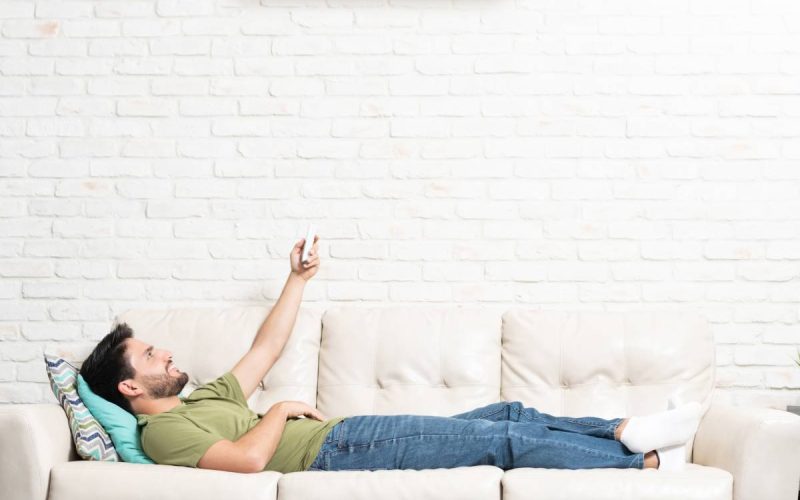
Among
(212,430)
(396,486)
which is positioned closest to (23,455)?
(212,430)

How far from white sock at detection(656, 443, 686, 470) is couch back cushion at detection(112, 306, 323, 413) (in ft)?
3.65

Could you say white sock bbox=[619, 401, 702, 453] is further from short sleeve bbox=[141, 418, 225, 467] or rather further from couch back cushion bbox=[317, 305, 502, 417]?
short sleeve bbox=[141, 418, 225, 467]

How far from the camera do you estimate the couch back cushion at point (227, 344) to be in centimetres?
273

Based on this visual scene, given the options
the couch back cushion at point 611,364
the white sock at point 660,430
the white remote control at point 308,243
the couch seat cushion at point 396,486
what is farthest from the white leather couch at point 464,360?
the couch seat cushion at point 396,486

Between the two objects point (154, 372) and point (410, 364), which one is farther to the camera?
point (410, 364)

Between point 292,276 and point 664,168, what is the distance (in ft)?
4.50

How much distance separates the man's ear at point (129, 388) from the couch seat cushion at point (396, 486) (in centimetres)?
55

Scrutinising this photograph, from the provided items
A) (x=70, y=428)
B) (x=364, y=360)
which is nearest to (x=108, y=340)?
(x=70, y=428)

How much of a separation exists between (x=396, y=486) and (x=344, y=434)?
0.93 feet

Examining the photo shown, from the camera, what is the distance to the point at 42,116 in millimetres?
3154

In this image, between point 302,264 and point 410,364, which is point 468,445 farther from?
point 302,264

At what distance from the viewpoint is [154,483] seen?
6.88 ft

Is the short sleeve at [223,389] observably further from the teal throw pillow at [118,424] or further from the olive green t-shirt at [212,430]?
→ the teal throw pillow at [118,424]

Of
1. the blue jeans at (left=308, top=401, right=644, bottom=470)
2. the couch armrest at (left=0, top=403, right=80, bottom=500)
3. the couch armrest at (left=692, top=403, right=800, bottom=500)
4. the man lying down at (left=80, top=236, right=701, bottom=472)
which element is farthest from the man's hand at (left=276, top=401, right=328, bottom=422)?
the couch armrest at (left=692, top=403, right=800, bottom=500)
